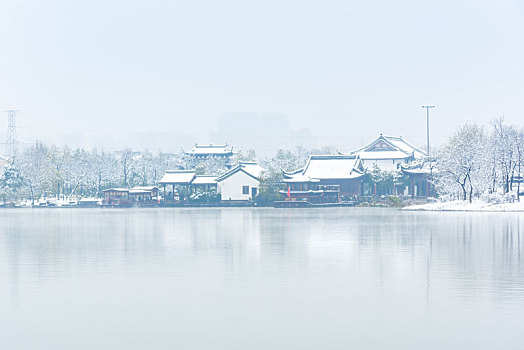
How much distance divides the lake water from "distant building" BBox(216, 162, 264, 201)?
43.7 metres

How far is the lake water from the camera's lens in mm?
10391

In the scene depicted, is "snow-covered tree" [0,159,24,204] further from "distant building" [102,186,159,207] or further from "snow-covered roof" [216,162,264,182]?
"snow-covered roof" [216,162,264,182]

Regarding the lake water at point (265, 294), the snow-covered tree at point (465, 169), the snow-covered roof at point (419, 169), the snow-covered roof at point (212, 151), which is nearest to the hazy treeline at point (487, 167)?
the snow-covered tree at point (465, 169)

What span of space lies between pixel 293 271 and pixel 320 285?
2.23 metres

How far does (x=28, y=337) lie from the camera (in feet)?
34.7

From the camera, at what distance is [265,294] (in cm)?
1378

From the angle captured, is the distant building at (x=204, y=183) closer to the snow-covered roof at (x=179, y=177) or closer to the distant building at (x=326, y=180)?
the snow-covered roof at (x=179, y=177)

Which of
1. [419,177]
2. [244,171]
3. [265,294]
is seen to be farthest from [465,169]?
[265,294]

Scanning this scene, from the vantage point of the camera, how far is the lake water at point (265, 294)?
10.4m

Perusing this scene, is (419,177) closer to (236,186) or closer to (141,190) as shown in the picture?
(236,186)

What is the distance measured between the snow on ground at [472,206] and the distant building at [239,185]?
18344mm

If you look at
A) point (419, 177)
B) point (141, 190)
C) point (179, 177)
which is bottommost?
point (141, 190)

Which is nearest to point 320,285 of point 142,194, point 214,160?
point 142,194

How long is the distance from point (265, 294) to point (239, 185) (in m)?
55.3
